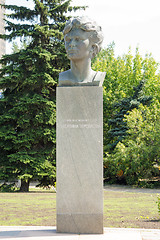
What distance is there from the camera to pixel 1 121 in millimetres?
18422

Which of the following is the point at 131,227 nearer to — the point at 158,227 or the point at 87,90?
the point at 158,227

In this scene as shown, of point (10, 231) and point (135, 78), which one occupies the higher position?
point (135, 78)

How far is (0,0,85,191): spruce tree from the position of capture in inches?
706

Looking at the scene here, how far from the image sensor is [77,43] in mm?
6770

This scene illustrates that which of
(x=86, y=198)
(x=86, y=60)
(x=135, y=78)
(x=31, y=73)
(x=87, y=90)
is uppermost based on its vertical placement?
(x=135, y=78)

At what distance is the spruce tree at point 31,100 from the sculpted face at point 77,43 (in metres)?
11.3

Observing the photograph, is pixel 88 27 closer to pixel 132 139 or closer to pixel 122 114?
Result: pixel 132 139

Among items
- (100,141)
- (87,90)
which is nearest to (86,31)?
(87,90)

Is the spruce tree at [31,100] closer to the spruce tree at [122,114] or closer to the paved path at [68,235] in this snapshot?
→ the spruce tree at [122,114]

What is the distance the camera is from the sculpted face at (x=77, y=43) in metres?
6.76

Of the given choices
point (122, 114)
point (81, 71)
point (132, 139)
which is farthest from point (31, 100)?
point (81, 71)

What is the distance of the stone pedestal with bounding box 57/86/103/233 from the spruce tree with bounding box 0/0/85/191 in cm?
1106

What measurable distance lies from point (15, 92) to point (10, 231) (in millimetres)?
13561

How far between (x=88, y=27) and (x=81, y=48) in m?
0.41
